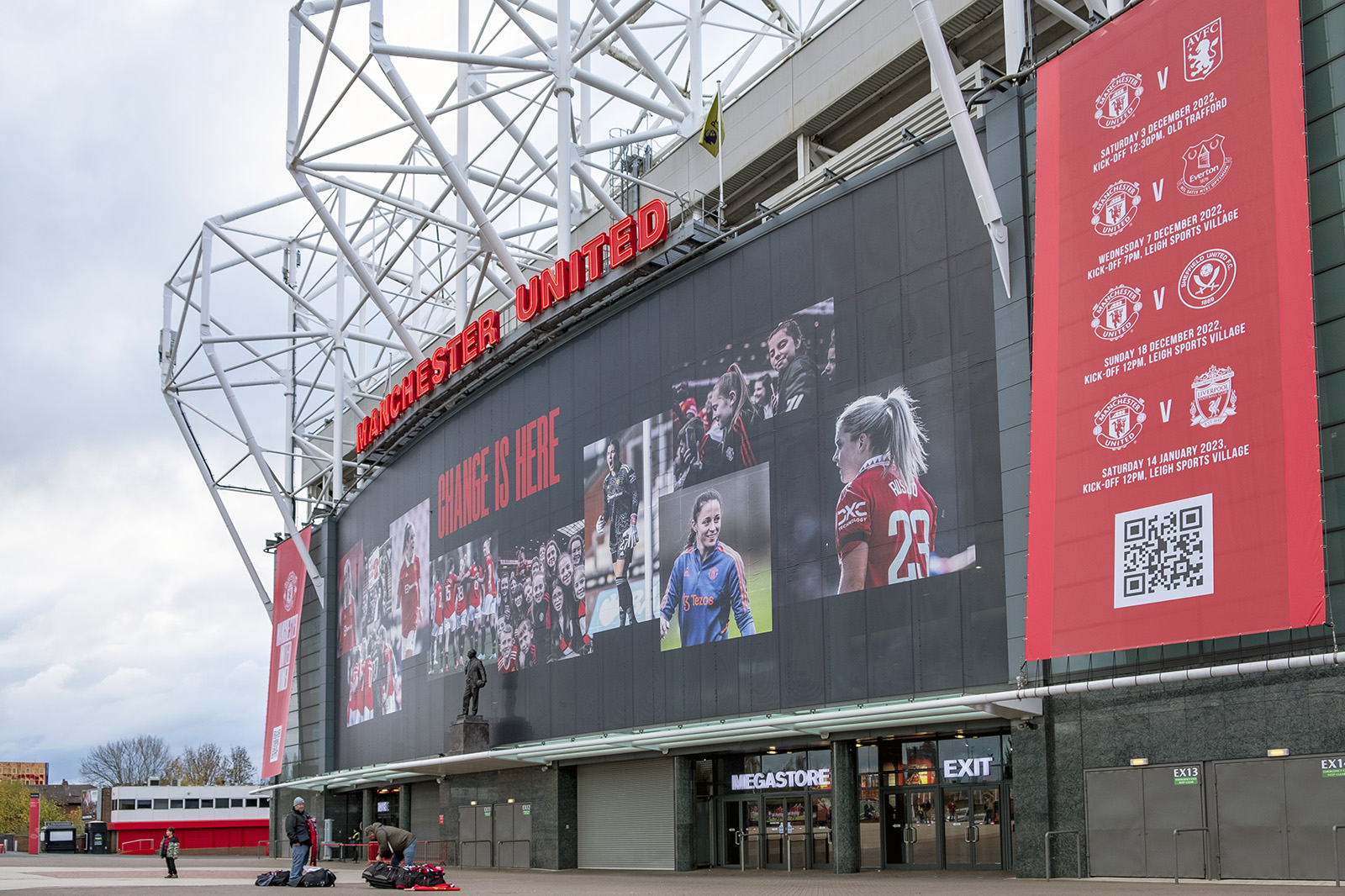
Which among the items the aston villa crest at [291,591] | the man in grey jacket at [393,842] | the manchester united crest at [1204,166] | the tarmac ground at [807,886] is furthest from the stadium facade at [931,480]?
the aston villa crest at [291,591]

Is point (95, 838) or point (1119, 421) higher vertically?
point (1119, 421)

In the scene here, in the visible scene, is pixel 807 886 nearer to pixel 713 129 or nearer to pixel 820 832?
pixel 820 832

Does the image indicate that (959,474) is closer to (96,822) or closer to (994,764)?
(994,764)

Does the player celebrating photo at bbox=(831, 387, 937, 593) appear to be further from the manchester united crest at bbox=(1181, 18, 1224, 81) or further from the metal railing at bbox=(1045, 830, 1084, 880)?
the manchester united crest at bbox=(1181, 18, 1224, 81)

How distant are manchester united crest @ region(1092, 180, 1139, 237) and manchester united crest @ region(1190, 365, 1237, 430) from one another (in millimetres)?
3579

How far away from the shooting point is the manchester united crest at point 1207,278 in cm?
2145

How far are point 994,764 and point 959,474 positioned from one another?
596 centimetres

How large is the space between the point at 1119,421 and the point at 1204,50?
6.48 meters

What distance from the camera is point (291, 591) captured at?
64.8 metres

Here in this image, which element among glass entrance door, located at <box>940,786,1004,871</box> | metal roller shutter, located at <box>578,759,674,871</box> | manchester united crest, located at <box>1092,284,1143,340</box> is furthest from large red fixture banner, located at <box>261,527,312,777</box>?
manchester united crest, located at <box>1092,284,1143,340</box>

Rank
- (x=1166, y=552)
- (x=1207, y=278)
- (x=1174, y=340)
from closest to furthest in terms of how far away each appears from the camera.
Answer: (x=1166, y=552) → (x=1207, y=278) → (x=1174, y=340)

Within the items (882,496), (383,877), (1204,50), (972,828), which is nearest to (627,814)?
(972,828)

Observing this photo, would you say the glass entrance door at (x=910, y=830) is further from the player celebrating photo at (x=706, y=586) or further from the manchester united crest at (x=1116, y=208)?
the manchester united crest at (x=1116, y=208)

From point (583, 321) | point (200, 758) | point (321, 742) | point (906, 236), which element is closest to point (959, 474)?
point (906, 236)
